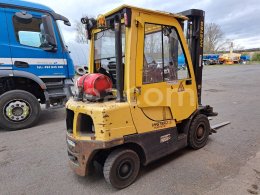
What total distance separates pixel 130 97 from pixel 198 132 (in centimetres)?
175

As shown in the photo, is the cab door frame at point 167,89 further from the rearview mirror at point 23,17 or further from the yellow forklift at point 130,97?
the rearview mirror at point 23,17

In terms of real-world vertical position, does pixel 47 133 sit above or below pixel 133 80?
below

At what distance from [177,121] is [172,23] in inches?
59.0

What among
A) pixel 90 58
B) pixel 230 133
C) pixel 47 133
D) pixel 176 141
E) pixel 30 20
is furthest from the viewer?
pixel 30 20

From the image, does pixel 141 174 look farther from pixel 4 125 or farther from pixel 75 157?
pixel 4 125

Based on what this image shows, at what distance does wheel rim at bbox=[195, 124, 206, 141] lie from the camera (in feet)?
13.2

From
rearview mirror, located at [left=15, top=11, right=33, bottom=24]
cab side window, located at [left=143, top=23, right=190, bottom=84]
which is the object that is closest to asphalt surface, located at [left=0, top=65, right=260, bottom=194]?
cab side window, located at [left=143, top=23, right=190, bottom=84]

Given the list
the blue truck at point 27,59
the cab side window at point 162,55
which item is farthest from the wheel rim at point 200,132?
the blue truck at point 27,59

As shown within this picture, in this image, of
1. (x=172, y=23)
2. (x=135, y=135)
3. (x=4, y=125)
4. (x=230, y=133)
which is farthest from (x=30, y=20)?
(x=230, y=133)

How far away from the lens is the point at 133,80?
2934mm

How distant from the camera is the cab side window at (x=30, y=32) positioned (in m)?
5.55

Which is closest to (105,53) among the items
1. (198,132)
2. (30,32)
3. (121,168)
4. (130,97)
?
(130,97)

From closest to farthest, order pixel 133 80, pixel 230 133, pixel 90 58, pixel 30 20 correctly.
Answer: pixel 133 80 → pixel 90 58 → pixel 230 133 → pixel 30 20

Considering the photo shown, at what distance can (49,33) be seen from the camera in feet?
18.5
